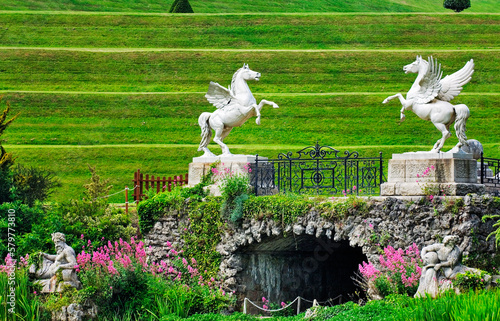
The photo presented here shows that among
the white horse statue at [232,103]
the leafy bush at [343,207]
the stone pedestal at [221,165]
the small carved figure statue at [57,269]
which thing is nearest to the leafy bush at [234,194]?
the stone pedestal at [221,165]

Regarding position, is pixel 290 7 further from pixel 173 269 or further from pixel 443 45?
pixel 173 269

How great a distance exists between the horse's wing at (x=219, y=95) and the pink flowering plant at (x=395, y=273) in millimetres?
5776

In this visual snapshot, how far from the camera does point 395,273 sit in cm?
1566

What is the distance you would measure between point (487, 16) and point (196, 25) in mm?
17633

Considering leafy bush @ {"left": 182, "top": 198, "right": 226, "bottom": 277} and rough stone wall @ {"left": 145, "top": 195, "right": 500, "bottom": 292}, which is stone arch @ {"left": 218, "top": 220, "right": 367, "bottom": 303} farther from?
leafy bush @ {"left": 182, "top": 198, "right": 226, "bottom": 277}

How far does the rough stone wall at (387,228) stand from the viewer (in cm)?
1565

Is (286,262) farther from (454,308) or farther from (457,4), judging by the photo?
(457,4)

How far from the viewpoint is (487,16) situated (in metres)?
46.2

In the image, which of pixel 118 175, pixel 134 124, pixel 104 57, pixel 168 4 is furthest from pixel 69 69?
pixel 168 4

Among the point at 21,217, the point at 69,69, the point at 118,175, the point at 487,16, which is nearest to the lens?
the point at 21,217

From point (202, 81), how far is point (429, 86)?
22494 millimetres

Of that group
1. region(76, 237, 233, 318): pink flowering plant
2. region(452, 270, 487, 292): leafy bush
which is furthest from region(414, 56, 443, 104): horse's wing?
region(76, 237, 233, 318): pink flowering plant

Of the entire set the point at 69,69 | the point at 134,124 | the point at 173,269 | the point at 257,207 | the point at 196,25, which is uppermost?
the point at 196,25

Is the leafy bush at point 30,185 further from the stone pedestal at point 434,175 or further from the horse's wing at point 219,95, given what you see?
the stone pedestal at point 434,175
